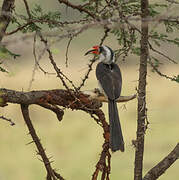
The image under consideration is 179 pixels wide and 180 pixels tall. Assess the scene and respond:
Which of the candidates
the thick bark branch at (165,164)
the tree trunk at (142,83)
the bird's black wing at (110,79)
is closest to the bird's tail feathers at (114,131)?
the bird's black wing at (110,79)

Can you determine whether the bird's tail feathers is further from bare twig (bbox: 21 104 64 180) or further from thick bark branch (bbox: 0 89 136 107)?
bare twig (bbox: 21 104 64 180)

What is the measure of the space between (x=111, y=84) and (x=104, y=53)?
495 millimetres

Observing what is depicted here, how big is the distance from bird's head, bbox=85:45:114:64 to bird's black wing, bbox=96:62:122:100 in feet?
0.26

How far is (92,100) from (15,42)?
2.40 metres

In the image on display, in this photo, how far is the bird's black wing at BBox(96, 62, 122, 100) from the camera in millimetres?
5504

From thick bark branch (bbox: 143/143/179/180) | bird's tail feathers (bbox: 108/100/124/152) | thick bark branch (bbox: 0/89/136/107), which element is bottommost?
thick bark branch (bbox: 143/143/179/180)

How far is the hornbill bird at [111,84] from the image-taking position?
16.5ft

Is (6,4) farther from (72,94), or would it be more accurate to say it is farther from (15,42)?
(15,42)

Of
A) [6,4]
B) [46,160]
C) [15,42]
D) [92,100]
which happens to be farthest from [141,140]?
[15,42]

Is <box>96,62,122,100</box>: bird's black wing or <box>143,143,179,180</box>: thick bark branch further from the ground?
<box>96,62,122,100</box>: bird's black wing

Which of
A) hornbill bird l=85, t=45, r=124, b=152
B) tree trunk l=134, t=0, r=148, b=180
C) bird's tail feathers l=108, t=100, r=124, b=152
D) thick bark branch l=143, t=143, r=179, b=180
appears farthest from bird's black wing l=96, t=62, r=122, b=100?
thick bark branch l=143, t=143, r=179, b=180

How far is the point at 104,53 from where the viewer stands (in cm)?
609

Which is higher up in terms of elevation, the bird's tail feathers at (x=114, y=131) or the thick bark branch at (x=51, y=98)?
the thick bark branch at (x=51, y=98)

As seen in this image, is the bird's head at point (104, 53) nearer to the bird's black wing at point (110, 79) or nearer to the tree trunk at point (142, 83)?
the bird's black wing at point (110, 79)
